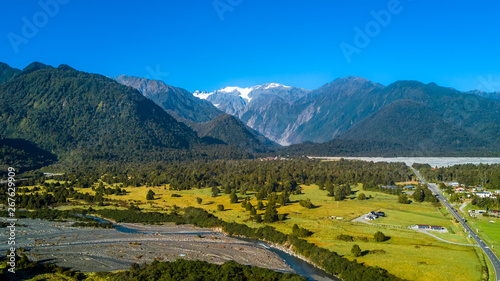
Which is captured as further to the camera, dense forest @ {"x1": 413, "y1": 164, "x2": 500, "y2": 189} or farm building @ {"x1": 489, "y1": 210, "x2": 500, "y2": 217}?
dense forest @ {"x1": 413, "y1": 164, "x2": 500, "y2": 189}

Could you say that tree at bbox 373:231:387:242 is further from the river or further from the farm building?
the farm building

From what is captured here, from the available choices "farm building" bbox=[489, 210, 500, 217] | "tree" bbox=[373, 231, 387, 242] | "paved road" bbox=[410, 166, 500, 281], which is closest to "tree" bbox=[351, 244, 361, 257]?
"tree" bbox=[373, 231, 387, 242]

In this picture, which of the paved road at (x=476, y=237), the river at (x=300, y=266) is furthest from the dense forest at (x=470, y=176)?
the river at (x=300, y=266)

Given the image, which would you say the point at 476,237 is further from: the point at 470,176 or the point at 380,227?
the point at 470,176

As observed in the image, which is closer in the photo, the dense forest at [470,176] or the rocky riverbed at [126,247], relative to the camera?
the rocky riverbed at [126,247]

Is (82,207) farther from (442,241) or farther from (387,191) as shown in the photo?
(387,191)

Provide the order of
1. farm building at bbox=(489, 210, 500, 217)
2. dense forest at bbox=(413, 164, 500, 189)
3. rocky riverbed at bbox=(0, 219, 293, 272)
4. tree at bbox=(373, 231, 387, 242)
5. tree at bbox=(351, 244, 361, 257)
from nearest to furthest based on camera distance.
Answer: rocky riverbed at bbox=(0, 219, 293, 272) < tree at bbox=(351, 244, 361, 257) < tree at bbox=(373, 231, 387, 242) < farm building at bbox=(489, 210, 500, 217) < dense forest at bbox=(413, 164, 500, 189)

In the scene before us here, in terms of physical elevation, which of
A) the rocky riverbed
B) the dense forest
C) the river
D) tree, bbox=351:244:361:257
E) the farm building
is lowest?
the river

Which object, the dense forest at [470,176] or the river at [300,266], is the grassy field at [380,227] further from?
the dense forest at [470,176]

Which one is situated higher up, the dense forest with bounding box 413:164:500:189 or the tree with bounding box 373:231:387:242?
the dense forest with bounding box 413:164:500:189

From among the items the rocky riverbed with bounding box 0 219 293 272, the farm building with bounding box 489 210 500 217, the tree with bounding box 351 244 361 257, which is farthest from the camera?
the farm building with bounding box 489 210 500 217
